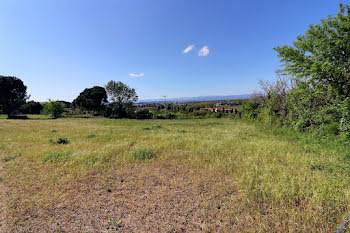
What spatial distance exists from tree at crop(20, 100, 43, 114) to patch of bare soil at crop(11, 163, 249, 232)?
53.6 m

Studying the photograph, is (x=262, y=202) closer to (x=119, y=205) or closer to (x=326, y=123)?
(x=119, y=205)

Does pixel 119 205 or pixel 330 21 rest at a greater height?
Result: pixel 330 21

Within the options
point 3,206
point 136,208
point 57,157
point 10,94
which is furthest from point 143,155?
point 10,94

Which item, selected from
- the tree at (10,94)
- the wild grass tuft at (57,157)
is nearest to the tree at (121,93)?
the tree at (10,94)

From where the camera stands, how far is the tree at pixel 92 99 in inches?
1487

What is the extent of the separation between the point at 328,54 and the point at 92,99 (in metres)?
43.1

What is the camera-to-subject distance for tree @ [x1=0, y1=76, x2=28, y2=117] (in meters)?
33.3

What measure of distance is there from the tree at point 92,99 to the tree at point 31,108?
13.3 meters

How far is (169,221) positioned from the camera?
8.23 feet

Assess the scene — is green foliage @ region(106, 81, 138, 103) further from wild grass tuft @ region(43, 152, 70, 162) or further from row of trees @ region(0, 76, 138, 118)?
wild grass tuft @ region(43, 152, 70, 162)

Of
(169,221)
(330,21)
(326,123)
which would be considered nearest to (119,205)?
(169,221)

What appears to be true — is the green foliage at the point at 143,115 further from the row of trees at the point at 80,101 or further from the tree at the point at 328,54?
the tree at the point at 328,54

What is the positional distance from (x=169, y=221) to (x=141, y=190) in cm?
122

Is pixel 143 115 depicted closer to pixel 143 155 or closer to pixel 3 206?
pixel 143 155
